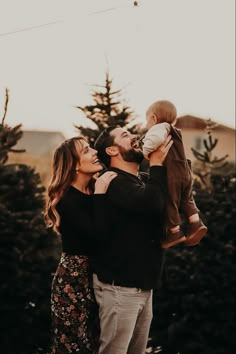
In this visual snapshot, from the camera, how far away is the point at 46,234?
7078 millimetres

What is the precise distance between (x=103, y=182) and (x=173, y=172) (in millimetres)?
444

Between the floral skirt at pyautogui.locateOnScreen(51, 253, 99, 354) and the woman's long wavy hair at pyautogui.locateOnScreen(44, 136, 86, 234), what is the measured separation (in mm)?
308

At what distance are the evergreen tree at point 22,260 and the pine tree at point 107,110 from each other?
1076 millimetres

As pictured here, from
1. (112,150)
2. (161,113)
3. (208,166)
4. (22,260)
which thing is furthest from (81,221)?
(208,166)

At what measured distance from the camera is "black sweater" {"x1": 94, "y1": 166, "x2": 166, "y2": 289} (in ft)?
→ 14.8

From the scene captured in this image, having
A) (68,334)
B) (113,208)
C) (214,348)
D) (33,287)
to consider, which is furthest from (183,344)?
(113,208)

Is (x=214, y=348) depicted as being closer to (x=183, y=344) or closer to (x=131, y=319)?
(x=183, y=344)

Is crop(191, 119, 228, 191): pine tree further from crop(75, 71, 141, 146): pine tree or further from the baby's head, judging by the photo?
the baby's head

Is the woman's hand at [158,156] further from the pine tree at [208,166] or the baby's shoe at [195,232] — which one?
the pine tree at [208,166]

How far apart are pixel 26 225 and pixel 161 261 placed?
95.8 inches

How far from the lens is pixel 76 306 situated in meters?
4.81

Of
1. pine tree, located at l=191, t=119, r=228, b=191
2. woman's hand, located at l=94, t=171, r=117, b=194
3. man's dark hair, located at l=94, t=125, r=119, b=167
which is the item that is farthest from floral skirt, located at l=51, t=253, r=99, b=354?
pine tree, located at l=191, t=119, r=228, b=191

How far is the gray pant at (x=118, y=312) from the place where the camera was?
4.54m

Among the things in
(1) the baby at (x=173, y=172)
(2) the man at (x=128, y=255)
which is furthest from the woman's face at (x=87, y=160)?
(1) the baby at (x=173, y=172)
